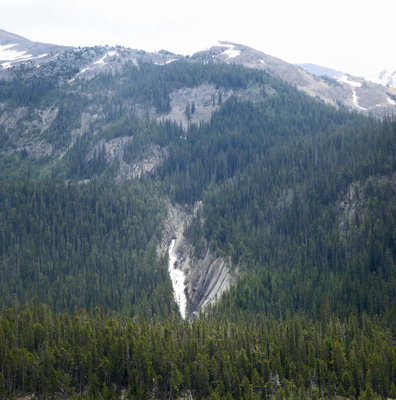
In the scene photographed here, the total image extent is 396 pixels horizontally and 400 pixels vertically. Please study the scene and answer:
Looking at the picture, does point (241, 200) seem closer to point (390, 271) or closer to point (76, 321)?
point (390, 271)

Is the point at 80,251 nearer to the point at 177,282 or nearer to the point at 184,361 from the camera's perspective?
the point at 177,282

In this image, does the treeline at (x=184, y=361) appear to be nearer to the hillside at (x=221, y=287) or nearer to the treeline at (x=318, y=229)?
the hillside at (x=221, y=287)

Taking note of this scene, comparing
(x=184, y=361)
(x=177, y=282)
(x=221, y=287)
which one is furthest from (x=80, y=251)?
(x=184, y=361)

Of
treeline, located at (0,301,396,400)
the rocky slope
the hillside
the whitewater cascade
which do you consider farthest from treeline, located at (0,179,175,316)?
treeline, located at (0,301,396,400)

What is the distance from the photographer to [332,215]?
166m

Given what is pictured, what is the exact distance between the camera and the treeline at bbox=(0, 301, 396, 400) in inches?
3472

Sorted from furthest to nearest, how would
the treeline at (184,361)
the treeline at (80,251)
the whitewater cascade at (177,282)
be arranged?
the whitewater cascade at (177,282)
the treeline at (80,251)
the treeline at (184,361)

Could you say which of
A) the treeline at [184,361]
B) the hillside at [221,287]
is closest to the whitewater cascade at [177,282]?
the hillside at [221,287]

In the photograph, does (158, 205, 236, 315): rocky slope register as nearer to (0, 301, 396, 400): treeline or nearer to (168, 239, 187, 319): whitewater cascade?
(168, 239, 187, 319): whitewater cascade

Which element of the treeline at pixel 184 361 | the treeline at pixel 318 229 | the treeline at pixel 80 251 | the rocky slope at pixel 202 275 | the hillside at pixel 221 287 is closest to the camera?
the treeline at pixel 184 361

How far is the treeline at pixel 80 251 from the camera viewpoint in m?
149

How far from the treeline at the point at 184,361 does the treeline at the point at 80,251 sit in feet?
113

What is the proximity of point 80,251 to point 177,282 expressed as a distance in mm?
32463

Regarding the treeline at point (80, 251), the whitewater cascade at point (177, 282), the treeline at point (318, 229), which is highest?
the treeline at point (318, 229)
